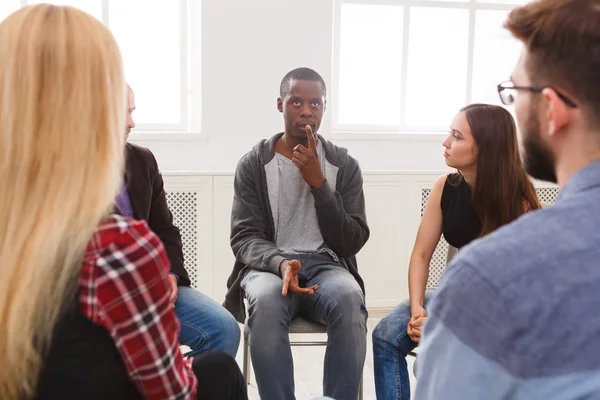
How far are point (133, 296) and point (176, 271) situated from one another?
3.68 ft

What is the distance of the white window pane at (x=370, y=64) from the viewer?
3525 mm

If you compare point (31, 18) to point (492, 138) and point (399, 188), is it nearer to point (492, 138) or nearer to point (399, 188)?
point (492, 138)

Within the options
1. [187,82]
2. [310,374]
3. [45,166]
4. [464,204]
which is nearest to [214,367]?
[45,166]

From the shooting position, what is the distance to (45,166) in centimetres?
92

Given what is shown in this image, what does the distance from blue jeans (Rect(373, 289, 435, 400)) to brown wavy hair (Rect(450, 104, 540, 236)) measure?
0.42 meters

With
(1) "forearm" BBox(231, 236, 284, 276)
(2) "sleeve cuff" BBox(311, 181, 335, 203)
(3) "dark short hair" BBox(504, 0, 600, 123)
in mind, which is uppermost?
(3) "dark short hair" BBox(504, 0, 600, 123)

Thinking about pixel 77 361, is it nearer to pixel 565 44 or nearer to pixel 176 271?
pixel 565 44

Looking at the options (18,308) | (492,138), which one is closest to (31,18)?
(18,308)

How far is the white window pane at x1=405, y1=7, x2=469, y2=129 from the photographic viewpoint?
3605 mm

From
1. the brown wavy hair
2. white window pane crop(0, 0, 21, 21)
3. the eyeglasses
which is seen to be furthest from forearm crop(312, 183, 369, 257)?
white window pane crop(0, 0, 21, 21)

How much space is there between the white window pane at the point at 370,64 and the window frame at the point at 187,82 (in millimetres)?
787

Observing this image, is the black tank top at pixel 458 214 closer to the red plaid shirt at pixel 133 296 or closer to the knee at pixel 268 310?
the knee at pixel 268 310

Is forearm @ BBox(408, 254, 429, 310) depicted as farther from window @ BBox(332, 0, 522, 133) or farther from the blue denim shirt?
window @ BBox(332, 0, 522, 133)

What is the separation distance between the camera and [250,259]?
84.2 inches
